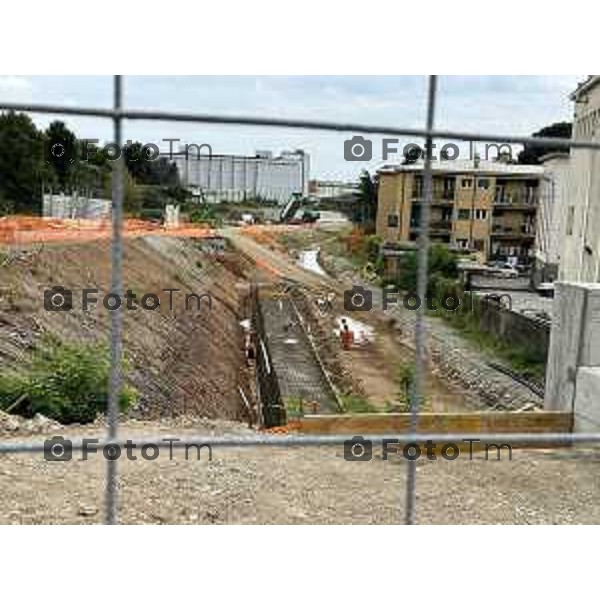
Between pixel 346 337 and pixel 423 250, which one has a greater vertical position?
pixel 423 250

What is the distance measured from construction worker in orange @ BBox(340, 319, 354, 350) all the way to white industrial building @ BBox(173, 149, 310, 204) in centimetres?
2162

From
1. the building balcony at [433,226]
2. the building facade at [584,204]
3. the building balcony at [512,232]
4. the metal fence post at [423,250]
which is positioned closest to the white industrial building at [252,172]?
the building balcony at [433,226]

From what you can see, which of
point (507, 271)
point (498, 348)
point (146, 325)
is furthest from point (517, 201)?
point (146, 325)

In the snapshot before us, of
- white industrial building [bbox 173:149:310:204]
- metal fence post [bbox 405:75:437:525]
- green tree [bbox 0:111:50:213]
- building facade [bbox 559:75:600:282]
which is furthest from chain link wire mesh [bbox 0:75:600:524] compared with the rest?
building facade [bbox 559:75:600:282]

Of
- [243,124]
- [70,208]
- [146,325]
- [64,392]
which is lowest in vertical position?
[146,325]

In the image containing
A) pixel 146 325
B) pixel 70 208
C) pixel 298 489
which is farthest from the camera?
pixel 70 208

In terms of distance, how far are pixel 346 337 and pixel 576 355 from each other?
1981cm

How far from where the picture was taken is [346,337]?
2884cm

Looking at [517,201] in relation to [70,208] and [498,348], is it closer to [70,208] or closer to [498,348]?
[498,348]

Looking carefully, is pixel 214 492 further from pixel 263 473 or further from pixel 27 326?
pixel 27 326

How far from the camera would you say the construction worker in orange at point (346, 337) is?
27.8m

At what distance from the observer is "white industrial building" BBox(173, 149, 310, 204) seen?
4637 mm

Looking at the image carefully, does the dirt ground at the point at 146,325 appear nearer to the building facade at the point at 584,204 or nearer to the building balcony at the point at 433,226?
the building balcony at the point at 433,226

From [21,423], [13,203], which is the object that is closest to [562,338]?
[21,423]
